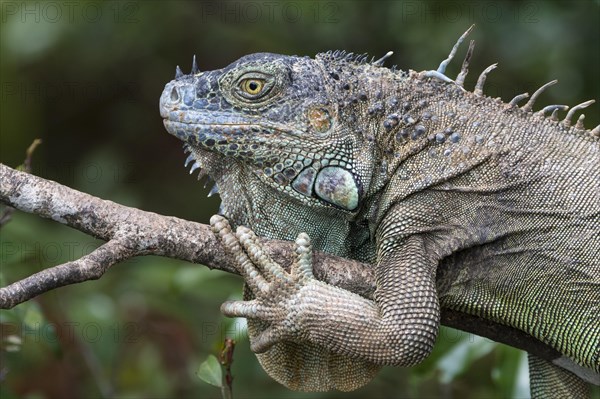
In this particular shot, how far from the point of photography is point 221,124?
5156 millimetres

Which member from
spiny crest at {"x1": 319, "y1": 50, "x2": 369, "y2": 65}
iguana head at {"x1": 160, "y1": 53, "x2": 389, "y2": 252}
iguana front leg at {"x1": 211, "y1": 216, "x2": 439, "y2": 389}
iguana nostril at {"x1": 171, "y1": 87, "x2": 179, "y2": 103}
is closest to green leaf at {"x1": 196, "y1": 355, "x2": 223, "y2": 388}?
iguana front leg at {"x1": 211, "y1": 216, "x2": 439, "y2": 389}

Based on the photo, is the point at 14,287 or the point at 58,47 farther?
the point at 58,47

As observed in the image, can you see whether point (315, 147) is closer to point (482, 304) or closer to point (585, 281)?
point (482, 304)

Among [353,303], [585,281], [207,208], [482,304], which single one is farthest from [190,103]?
[207,208]

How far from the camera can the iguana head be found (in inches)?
202

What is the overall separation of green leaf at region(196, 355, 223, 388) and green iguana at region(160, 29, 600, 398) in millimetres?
280

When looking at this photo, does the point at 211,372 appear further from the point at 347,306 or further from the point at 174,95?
the point at 174,95

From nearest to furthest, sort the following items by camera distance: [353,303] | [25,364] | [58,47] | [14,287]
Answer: [14,287]
[353,303]
[25,364]
[58,47]

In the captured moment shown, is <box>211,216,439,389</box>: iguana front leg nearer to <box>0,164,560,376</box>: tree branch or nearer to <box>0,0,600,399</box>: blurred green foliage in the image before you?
<box>0,164,560,376</box>: tree branch

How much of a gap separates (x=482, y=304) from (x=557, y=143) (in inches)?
Result: 44.7

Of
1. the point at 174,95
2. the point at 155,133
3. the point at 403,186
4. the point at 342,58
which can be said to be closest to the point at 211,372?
the point at 403,186

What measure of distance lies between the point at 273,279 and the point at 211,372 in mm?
683

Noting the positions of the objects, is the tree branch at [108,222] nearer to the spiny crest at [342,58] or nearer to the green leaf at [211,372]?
the green leaf at [211,372]

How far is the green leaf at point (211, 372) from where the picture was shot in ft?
16.4
